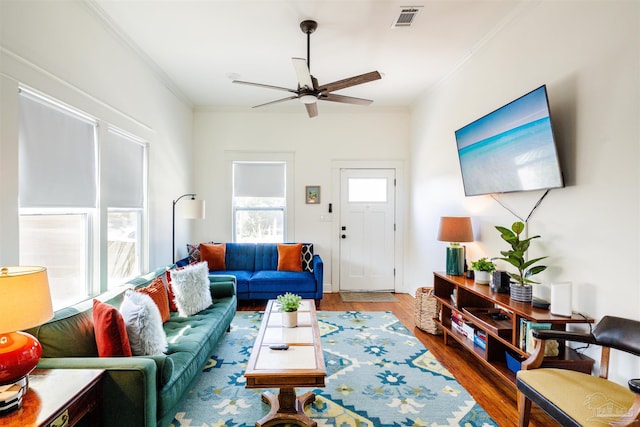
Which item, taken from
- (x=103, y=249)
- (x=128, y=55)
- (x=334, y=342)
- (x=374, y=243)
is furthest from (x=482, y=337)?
(x=128, y=55)

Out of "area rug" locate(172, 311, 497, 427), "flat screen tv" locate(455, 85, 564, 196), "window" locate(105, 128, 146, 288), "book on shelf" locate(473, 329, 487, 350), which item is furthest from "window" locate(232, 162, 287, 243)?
"book on shelf" locate(473, 329, 487, 350)

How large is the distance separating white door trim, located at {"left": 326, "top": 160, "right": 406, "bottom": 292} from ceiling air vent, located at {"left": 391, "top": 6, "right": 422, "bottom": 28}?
253 centimetres

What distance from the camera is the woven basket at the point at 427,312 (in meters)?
3.47

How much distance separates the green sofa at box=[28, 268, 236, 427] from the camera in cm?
152

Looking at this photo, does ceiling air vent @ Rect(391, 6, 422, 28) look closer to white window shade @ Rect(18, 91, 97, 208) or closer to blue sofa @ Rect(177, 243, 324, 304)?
white window shade @ Rect(18, 91, 97, 208)

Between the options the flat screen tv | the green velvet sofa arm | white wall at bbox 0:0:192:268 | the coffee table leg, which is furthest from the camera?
the flat screen tv

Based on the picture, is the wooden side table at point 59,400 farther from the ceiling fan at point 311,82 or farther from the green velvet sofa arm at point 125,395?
the ceiling fan at point 311,82

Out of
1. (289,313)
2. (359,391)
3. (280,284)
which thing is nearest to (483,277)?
(359,391)

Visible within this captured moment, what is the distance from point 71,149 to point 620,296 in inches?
151

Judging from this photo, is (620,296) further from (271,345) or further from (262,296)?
(262,296)

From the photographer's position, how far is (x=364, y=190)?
5215mm

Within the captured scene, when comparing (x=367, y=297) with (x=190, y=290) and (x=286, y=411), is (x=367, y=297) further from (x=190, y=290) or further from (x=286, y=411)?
(x=286, y=411)

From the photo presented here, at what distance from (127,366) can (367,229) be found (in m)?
4.10

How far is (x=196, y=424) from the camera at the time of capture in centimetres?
198
